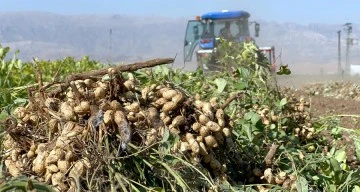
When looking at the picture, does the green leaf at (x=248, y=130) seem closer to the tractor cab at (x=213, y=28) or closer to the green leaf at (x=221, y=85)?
the green leaf at (x=221, y=85)

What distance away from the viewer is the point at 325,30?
13312cm

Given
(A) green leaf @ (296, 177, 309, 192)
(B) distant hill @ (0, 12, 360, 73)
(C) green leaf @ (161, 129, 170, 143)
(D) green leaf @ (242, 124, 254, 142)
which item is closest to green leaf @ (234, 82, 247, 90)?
(D) green leaf @ (242, 124, 254, 142)

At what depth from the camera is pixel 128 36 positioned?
352 ft

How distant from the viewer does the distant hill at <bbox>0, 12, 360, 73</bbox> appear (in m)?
85.8

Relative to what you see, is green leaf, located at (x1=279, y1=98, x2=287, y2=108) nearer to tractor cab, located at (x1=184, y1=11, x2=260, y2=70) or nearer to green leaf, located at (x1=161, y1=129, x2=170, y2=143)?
green leaf, located at (x1=161, y1=129, x2=170, y2=143)

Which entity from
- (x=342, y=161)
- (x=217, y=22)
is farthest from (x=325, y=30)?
(x=342, y=161)

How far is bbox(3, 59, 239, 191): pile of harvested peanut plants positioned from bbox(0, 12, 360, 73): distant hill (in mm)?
72096

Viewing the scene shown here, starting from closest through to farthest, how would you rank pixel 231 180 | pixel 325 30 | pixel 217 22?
pixel 231 180 < pixel 217 22 < pixel 325 30

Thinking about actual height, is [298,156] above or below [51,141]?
below

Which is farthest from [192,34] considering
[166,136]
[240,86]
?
[166,136]

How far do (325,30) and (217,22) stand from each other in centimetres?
11580

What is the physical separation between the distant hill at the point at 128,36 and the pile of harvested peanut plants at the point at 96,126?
72.1 metres

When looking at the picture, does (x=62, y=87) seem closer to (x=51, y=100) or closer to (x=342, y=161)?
(x=51, y=100)

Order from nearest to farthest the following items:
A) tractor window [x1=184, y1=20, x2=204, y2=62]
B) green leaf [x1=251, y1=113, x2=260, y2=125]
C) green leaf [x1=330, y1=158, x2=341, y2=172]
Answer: green leaf [x1=330, y1=158, x2=341, y2=172]
green leaf [x1=251, y1=113, x2=260, y2=125]
tractor window [x1=184, y1=20, x2=204, y2=62]
